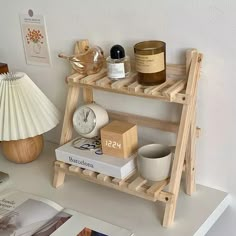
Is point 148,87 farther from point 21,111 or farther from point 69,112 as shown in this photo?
point 21,111

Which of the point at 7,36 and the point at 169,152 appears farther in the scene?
the point at 7,36

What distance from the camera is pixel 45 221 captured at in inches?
40.5

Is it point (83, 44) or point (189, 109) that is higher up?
point (83, 44)

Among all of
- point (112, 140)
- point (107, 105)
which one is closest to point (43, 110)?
point (107, 105)

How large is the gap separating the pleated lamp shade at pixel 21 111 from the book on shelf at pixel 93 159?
13cm

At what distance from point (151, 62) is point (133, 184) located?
281mm

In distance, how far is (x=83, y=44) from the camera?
117 centimetres

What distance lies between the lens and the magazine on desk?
3.22 ft

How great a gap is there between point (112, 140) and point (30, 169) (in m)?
0.37

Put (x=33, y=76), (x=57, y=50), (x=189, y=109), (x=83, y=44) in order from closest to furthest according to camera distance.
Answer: (x=189, y=109), (x=83, y=44), (x=57, y=50), (x=33, y=76)

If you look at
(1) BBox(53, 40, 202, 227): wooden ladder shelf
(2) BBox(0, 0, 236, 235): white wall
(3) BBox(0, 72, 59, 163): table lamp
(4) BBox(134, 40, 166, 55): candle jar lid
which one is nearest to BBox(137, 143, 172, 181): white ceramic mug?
(1) BBox(53, 40, 202, 227): wooden ladder shelf

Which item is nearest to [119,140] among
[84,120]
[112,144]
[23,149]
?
[112,144]

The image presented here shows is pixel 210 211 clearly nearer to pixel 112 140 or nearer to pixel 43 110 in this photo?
pixel 112 140

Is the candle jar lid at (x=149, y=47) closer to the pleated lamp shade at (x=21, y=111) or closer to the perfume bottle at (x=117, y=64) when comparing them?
the perfume bottle at (x=117, y=64)
